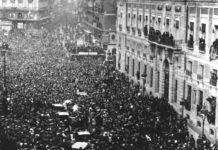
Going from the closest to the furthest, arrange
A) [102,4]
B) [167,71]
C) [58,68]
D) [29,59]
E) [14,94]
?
[14,94]
[167,71]
[58,68]
[29,59]
[102,4]

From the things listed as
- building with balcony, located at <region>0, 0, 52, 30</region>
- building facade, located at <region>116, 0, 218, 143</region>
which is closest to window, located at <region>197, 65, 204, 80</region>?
building facade, located at <region>116, 0, 218, 143</region>

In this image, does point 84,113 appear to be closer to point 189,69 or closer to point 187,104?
point 187,104

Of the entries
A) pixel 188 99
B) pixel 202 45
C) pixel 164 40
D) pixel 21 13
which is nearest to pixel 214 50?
pixel 202 45

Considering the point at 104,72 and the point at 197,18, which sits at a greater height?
the point at 197,18

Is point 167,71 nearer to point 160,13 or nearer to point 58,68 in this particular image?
point 160,13

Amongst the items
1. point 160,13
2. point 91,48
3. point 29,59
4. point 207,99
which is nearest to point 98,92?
point 160,13

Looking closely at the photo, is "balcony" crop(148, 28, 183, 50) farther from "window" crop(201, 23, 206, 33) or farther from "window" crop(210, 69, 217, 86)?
"window" crop(210, 69, 217, 86)
